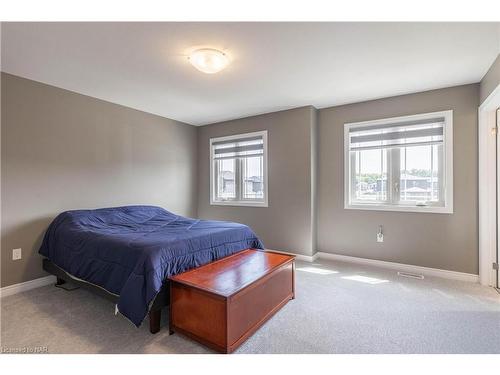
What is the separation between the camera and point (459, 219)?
117 inches

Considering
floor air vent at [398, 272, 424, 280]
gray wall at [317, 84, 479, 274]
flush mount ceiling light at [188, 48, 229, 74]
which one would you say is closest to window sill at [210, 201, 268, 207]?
gray wall at [317, 84, 479, 274]

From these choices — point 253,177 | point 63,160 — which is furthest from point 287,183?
point 63,160

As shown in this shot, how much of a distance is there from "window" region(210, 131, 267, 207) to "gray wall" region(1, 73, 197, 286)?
0.90m

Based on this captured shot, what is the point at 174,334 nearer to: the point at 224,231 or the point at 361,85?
the point at 224,231

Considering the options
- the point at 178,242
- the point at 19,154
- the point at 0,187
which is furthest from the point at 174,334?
the point at 19,154

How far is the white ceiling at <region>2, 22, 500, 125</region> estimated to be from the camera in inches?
74.5

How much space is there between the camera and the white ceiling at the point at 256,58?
6.21 feet

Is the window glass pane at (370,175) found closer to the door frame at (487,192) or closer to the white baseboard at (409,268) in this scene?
the white baseboard at (409,268)

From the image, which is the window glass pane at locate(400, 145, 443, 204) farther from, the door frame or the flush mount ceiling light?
the flush mount ceiling light

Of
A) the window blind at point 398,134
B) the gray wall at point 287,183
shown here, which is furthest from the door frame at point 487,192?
the gray wall at point 287,183

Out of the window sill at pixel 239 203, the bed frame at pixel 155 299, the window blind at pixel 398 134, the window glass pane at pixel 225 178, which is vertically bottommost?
the bed frame at pixel 155 299

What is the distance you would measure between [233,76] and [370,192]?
Result: 8.10ft

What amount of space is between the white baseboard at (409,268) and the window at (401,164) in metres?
0.74

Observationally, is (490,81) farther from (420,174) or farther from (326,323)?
(326,323)
